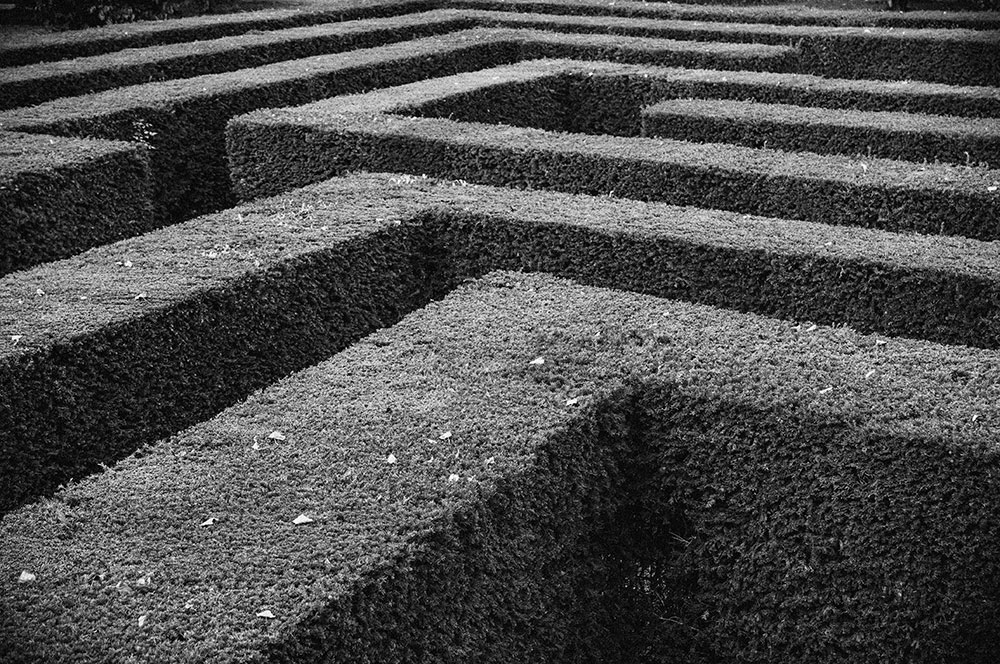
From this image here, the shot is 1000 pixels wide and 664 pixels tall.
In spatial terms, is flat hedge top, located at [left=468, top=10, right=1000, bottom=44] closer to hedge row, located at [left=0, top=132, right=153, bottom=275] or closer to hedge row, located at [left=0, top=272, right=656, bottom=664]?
hedge row, located at [left=0, top=132, right=153, bottom=275]

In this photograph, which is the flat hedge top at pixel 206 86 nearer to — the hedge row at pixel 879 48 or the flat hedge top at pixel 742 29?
the flat hedge top at pixel 742 29

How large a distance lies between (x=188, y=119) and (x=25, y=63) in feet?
17.1

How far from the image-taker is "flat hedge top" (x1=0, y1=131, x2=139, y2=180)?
390 inches

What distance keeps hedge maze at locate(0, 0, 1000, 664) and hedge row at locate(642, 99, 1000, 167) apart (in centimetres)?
4

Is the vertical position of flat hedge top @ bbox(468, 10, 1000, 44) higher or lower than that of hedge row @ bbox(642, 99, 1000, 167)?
higher

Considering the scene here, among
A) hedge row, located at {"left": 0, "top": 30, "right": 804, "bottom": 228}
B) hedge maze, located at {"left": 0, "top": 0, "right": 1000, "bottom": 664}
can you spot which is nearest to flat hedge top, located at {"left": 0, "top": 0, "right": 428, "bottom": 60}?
hedge row, located at {"left": 0, "top": 30, "right": 804, "bottom": 228}

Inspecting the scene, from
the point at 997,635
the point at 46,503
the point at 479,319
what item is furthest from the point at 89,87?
the point at 997,635

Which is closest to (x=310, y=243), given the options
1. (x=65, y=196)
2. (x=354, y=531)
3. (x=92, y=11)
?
(x=65, y=196)

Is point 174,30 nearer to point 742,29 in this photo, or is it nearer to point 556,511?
point 742,29

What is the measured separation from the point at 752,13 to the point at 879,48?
405 centimetres

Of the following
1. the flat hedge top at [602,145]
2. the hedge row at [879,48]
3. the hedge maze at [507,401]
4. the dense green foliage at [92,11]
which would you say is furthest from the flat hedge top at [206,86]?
the dense green foliage at [92,11]

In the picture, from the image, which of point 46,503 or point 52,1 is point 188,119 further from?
point 52,1

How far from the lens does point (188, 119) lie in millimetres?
13242

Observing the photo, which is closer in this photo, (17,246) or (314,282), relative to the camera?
(314,282)
